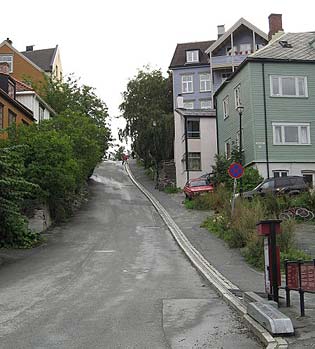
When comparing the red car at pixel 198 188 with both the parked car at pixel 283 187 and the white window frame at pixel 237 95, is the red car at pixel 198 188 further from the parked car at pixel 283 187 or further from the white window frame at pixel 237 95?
the parked car at pixel 283 187

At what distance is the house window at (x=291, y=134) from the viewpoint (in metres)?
38.2

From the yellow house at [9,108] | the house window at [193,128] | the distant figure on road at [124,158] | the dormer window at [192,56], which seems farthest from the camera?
the distant figure on road at [124,158]

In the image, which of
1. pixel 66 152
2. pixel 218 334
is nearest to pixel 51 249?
pixel 66 152

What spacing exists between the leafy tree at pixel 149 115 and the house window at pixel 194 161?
5.98 meters

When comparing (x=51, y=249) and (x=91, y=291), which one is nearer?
(x=91, y=291)

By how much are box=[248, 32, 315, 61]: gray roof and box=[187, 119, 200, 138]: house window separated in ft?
37.3

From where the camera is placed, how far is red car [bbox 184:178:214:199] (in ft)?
128

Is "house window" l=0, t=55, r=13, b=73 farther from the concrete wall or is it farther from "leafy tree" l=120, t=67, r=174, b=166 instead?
the concrete wall

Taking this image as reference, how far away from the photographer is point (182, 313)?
427 inches

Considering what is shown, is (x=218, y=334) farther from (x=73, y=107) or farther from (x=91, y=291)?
(x=73, y=107)

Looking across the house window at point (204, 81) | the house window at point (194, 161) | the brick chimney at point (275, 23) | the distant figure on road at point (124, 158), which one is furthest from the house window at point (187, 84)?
the distant figure on road at point (124, 158)

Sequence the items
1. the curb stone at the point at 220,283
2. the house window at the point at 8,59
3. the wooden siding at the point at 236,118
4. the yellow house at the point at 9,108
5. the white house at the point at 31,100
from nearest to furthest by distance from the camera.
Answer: the curb stone at the point at 220,283 < the yellow house at the point at 9,108 < the wooden siding at the point at 236,118 < the white house at the point at 31,100 < the house window at the point at 8,59

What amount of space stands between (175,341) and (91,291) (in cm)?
544

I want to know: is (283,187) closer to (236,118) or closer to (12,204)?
(236,118)
